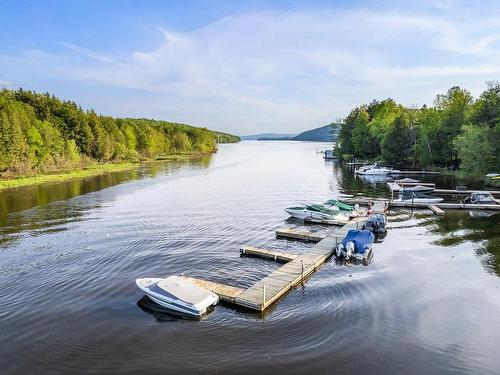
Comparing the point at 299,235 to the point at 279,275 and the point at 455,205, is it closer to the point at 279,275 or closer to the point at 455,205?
the point at 279,275

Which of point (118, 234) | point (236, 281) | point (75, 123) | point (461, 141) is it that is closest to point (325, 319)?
point (236, 281)

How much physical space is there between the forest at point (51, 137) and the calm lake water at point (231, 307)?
37.6 metres

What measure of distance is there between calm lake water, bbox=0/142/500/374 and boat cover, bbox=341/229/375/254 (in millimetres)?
1280

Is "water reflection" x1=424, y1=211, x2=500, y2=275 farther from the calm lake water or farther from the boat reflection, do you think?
the boat reflection

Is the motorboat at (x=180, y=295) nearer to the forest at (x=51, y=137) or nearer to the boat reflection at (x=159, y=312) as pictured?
the boat reflection at (x=159, y=312)

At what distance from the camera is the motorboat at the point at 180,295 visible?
21.7 metres

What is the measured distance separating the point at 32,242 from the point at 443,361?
112ft

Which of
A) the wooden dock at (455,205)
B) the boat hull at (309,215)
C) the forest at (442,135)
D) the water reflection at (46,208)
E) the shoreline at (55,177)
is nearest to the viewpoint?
the water reflection at (46,208)

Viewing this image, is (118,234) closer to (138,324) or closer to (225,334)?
(138,324)

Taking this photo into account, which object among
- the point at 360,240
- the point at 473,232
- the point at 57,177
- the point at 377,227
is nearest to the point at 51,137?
the point at 57,177

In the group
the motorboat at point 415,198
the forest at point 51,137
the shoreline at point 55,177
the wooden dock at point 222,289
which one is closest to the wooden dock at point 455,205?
the motorboat at point 415,198

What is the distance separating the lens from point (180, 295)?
22.4 meters

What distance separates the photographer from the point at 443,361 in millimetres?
17375

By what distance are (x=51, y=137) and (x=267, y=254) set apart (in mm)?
78979
